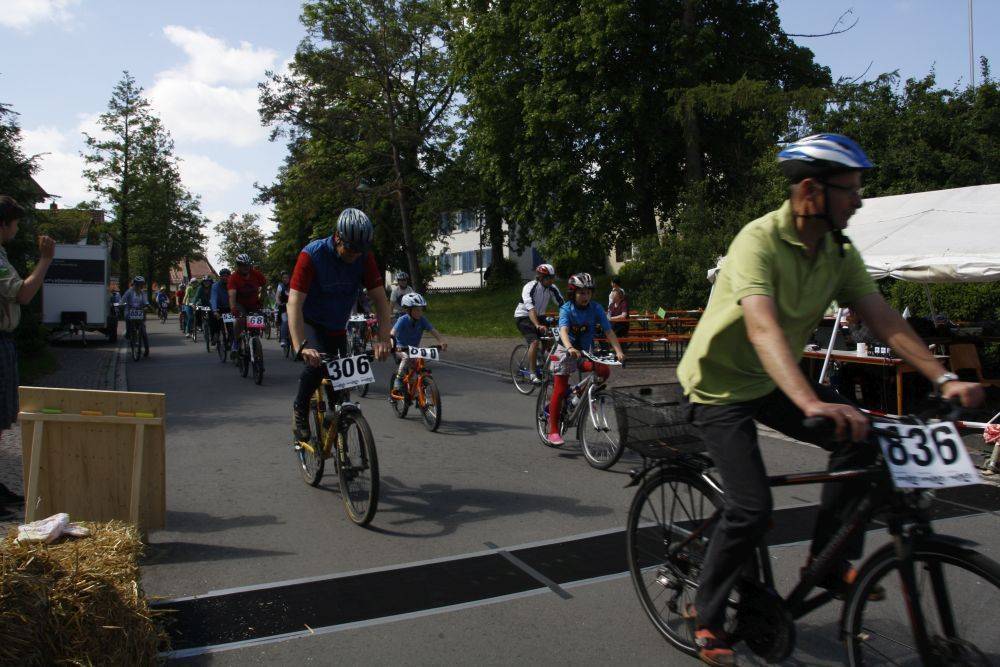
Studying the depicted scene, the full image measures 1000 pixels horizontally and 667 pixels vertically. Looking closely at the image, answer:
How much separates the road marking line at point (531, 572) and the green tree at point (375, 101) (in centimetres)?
2750

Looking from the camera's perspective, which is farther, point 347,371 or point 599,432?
point 599,432

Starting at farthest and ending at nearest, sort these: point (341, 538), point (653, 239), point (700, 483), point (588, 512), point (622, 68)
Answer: point (622, 68) → point (653, 239) → point (588, 512) → point (341, 538) → point (700, 483)

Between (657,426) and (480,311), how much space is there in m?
30.1

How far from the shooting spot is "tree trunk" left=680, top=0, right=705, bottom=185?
76.8 feet

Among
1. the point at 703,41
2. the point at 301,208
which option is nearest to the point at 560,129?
the point at 703,41

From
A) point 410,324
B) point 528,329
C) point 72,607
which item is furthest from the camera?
point 528,329

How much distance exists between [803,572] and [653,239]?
66.8 ft

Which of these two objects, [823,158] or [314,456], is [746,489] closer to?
[823,158]

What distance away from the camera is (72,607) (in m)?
2.94

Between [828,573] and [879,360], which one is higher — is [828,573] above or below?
below

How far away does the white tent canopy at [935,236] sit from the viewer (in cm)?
919

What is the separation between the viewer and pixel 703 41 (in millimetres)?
23625

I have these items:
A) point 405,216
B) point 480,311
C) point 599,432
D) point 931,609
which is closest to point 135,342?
point 599,432

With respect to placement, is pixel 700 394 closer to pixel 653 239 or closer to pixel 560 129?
→ pixel 653 239
